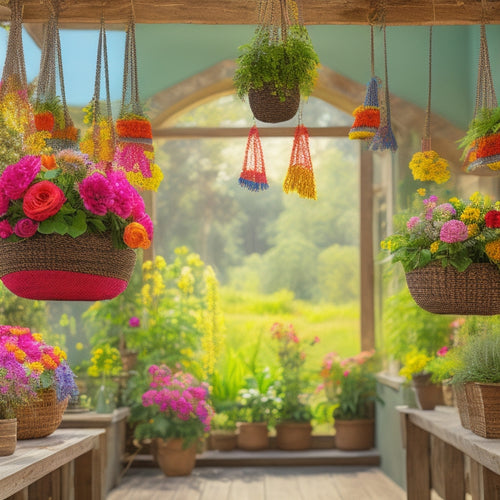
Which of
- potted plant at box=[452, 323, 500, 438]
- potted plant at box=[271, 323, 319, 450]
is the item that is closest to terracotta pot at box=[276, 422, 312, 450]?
potted plant at box=[271, 323, 319, 450]

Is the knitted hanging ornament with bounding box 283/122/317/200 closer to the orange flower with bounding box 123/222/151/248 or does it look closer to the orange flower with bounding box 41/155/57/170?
the orange flower with bounding box 123/222/151/248

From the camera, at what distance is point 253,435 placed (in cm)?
650

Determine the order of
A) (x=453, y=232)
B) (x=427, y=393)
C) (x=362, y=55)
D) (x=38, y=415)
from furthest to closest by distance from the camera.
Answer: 1. (x=362, y=55)
2. (x=427, y=393)
3. (x=38, y=415)
4. (x=453, y=232)

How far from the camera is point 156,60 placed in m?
6.49

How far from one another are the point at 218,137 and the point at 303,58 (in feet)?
13.1

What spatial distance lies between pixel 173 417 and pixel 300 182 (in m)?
3.28

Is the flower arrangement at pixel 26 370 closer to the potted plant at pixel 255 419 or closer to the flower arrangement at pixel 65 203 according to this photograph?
the flower arrangement at pixel 65 203

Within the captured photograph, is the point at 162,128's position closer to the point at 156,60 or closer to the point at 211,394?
the point at 156,60

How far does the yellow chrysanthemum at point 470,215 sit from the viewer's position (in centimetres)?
299

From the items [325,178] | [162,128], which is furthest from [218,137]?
A: [325,178]

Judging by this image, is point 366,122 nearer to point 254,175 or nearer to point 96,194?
point 254,175

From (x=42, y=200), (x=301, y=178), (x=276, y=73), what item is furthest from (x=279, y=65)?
(x=42, y=200)

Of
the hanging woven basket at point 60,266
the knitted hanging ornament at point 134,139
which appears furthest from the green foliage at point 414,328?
the hanging woven basket at point 60,266

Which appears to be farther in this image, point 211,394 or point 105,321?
point 211,394
